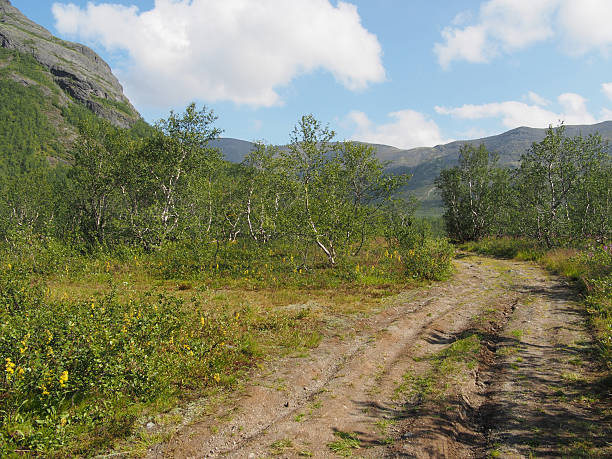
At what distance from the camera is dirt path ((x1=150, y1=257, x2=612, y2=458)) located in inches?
189

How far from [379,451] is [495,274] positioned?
1726 cm

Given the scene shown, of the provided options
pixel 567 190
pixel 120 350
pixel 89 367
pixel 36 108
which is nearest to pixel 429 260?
pixel 120 350

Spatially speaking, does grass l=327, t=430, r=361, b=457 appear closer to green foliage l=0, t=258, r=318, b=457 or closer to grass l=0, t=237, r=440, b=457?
grass l=0, t=237, r=440, b=457

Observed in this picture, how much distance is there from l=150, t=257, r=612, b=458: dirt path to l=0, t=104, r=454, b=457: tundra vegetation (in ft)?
3.66

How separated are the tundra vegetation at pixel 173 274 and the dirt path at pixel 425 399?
3.66ft

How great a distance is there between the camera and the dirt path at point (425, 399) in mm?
4805

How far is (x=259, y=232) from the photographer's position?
27.6 m

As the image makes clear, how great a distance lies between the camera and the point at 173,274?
17.3 m

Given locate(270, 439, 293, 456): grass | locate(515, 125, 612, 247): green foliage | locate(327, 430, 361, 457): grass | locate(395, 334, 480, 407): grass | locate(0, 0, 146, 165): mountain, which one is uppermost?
locate(0, 0, 146, 165): mountain

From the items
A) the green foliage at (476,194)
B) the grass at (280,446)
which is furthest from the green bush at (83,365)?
the green foliage at (476,194)

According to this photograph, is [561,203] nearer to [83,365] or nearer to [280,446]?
[280,446]

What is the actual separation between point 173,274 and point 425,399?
14.8 metres

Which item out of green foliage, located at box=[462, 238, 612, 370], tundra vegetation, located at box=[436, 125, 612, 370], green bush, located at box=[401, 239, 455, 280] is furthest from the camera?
tundra vegetation, located at box=[436, 125, 612, 370]

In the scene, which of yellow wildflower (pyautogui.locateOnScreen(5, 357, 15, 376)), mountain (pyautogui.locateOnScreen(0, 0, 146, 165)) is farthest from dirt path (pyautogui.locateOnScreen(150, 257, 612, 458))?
mountain (pyautogui.locateOnScreen(0, 0, 146, 165))
